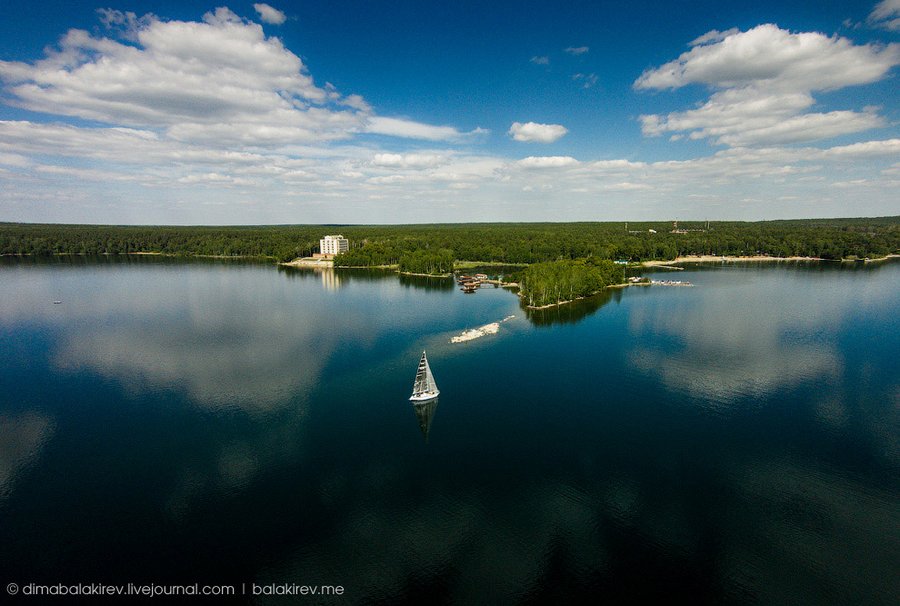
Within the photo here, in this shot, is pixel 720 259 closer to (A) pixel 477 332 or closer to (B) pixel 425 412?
(A) pixel 477 332

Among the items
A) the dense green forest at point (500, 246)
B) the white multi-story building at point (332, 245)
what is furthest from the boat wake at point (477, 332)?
the white multi-story building at point (332, 245)

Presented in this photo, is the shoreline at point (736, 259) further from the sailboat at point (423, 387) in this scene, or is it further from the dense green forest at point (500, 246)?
the sailboat at point (423, 387)

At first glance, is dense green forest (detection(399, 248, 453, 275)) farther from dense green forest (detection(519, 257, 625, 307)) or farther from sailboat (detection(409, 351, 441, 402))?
sailboat (detection(409, 351, 441, 402))

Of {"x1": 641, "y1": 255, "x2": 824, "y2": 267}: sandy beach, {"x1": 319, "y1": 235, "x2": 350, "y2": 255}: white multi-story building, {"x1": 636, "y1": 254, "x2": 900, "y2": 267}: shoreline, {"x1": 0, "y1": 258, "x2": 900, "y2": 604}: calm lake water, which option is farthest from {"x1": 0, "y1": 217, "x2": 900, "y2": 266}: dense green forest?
{"x1": 0, "y1": 258, "x2": 900, "y2": 604}: calm lake water

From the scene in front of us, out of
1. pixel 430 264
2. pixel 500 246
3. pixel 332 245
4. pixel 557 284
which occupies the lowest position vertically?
pixel 557 284

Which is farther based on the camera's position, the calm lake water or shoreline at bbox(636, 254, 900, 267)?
shoreline at bbox(636, 254, 900, 267)

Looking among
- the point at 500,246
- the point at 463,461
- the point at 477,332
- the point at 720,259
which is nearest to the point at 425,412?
the point at 463,461
